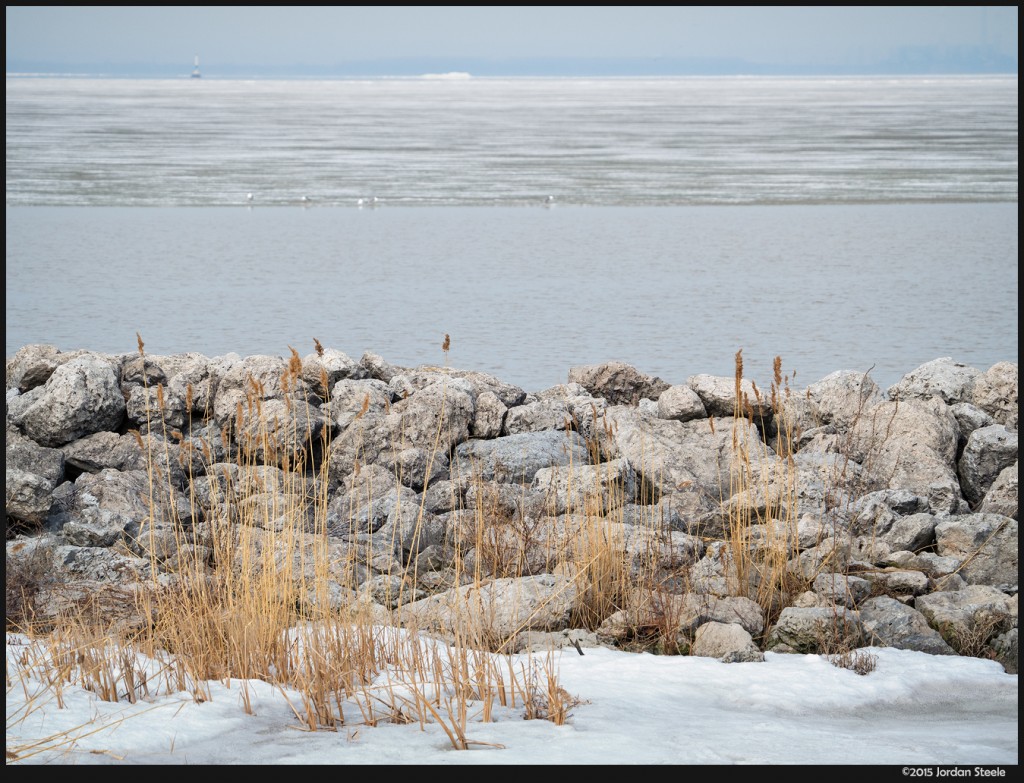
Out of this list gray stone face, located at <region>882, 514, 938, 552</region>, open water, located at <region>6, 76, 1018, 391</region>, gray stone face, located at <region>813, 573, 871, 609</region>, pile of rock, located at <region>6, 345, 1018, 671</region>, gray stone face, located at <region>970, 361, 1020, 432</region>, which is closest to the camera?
pile of rock, located at <region>6, 345, 1018, 671</region>

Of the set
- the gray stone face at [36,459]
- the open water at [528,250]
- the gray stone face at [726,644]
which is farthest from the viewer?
the open water at [528,250]

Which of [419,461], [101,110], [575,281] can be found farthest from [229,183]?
[101,110]

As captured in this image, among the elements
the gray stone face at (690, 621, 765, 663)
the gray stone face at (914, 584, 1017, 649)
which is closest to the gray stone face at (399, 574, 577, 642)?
the gray stone face at (690, 621, 765, 663)

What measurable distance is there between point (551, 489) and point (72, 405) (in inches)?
106

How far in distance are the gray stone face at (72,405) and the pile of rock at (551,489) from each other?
12 mm

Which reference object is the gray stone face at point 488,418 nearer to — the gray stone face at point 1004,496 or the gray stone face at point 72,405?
the gray stone face at point 72,405

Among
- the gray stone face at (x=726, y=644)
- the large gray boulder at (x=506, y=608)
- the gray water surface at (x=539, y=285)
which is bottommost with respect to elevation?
the gray stone face at (x=726, y=644)

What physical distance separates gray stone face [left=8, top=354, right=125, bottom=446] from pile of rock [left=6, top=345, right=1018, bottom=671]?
12mm

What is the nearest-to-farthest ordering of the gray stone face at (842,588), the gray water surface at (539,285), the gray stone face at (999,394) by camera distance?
the gray stone face at (842,588), the gray stone face at (999,394), the gray water surface at (539,285)

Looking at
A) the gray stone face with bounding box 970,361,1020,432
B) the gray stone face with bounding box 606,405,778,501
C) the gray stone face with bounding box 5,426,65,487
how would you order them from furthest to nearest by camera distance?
the gray stone face with bounding box 970,361,1020,432, the gray stone face with bounding box 606,405,778,501, the gray stone face with bounding box 5,426,65,487

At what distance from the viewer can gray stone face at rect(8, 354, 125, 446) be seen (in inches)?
246

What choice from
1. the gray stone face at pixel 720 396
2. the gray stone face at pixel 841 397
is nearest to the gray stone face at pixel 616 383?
the gray stone face at pixel 720 396

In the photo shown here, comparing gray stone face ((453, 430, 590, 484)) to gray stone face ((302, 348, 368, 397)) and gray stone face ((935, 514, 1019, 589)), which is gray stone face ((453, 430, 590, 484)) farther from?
gray stone face ((935, 514, 1019, 589))

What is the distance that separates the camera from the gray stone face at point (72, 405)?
20.5ft
